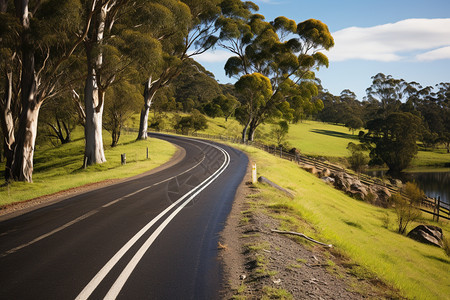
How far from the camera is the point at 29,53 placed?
18.5 metres

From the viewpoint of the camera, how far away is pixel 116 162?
26.1 meters

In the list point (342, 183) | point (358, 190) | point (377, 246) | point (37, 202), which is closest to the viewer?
point (37, 202)

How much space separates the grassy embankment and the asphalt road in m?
4.94

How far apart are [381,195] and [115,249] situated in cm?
2967

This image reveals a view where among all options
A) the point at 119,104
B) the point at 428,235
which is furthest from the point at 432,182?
the point at 119,104

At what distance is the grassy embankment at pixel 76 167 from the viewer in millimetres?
15898

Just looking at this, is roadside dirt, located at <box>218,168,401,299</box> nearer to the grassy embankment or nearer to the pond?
the grassy embankment

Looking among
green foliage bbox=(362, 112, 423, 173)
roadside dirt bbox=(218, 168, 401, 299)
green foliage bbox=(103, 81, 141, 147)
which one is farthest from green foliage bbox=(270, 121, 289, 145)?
roadside dirt bbox=(218, 168, 401, 299)

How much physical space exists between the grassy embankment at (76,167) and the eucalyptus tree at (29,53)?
2396mm

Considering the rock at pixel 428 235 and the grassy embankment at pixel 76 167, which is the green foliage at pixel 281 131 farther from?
the rock at pixel 428 235

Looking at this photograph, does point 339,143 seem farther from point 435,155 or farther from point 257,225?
point 257,225

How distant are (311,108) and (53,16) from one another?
1404 inches

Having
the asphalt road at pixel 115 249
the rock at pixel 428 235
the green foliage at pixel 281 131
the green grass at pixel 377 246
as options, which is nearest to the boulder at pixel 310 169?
the green grass at pixel 377 246

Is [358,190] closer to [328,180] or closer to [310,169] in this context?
[328,180]
